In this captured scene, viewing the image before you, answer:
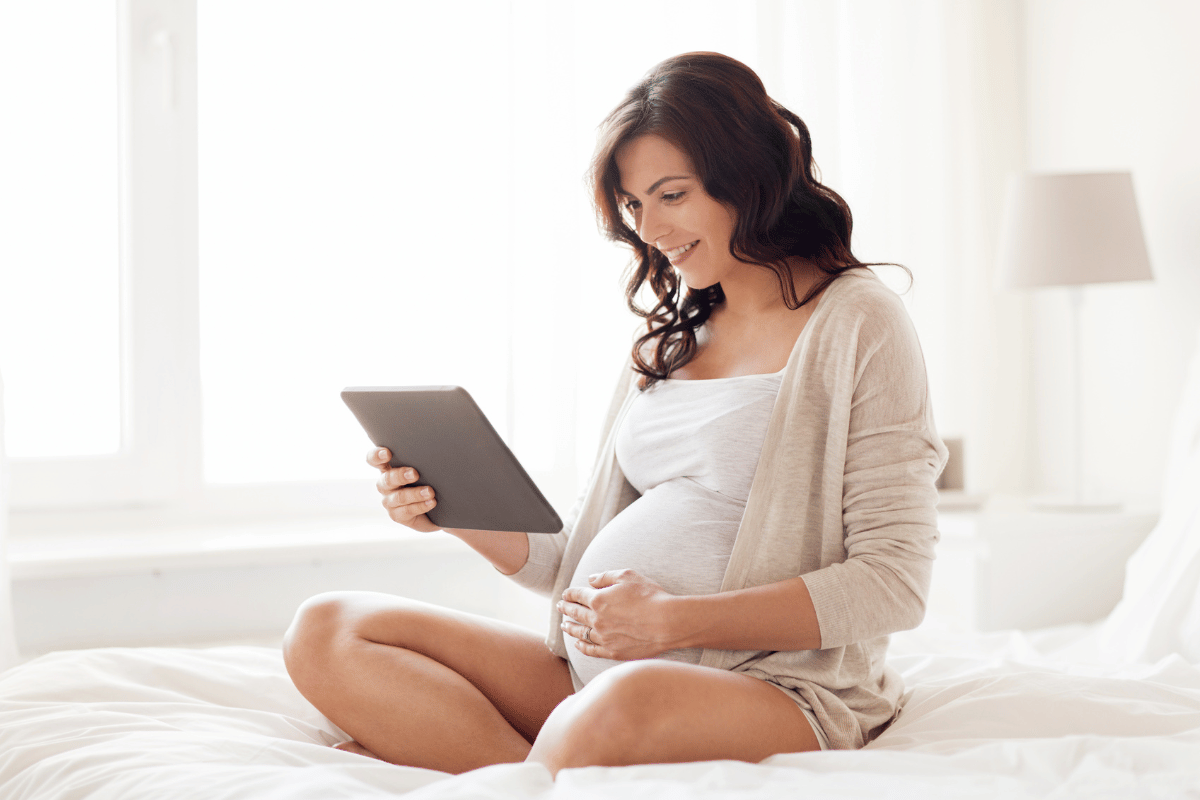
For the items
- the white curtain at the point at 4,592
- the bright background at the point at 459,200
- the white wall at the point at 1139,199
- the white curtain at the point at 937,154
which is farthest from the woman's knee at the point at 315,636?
the white wall at the point at 1139,199

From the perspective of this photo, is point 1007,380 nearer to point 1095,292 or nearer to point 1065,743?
point 1095,292

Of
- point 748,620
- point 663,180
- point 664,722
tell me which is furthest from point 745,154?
point 664,722

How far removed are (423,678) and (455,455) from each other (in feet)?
0.78

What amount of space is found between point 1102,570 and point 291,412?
62.0 inches

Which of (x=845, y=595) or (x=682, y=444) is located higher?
(x=682, y=444)

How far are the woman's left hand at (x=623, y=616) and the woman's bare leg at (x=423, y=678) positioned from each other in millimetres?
159

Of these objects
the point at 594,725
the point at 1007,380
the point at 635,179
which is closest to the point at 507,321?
the point at 635,179

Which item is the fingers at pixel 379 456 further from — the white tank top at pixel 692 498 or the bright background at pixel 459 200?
the bright background at pixel 459 200

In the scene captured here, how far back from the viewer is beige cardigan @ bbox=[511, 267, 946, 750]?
1003 mm

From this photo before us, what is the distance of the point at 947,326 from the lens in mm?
2412

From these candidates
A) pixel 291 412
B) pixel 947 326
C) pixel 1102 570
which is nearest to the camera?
pixel 1102 570

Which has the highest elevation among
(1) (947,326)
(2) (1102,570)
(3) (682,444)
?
(1) (947,326)

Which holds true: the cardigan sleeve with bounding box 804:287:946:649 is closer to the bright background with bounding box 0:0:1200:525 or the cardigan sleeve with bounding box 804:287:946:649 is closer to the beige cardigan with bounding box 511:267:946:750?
the beige cardigan with bounding box 511:267:946:750

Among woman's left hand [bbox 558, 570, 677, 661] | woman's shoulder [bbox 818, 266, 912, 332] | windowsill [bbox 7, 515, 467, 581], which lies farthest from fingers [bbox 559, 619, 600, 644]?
windowsill [bbox 7, 515, 467, 581]
